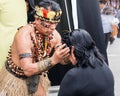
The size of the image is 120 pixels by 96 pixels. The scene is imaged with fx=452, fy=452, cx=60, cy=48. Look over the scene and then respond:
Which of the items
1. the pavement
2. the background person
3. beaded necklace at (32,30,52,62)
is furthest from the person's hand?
the pavement

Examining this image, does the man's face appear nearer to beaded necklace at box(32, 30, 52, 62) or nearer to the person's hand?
beaded necklace at box(32, 30, 52, 62)

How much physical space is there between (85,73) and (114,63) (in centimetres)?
649

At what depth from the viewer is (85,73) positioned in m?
3.39

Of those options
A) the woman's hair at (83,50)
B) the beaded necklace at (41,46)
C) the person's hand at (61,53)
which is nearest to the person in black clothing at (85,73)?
the woman's hair at (83,50)

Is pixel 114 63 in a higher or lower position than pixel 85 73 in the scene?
lower

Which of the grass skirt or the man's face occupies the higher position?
the man's face

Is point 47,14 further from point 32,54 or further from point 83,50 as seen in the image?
point 83,50

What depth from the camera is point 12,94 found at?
4.32m

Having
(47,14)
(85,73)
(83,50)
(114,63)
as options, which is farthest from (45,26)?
(114,63)

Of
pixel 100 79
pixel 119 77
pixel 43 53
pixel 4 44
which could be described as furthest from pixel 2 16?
pixel 119 77

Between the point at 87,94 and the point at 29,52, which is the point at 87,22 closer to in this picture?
the point at 29,52

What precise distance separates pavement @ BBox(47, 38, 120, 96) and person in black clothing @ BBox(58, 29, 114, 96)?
8.61 feet

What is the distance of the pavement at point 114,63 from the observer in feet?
20.1

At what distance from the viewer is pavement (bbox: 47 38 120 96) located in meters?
6.13
